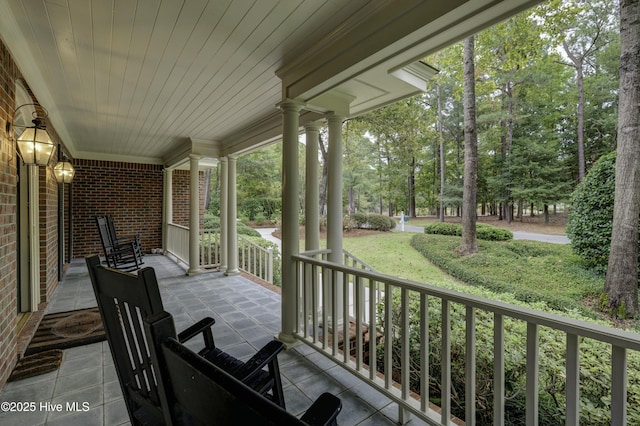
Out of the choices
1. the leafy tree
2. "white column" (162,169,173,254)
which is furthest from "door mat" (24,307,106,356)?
the leafy tree

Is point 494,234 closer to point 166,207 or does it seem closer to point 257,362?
point 166,207

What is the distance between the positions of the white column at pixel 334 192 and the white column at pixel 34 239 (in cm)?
331

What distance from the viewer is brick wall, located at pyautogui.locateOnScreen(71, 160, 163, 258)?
6.87m

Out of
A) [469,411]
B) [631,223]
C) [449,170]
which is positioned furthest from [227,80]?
[449,170]

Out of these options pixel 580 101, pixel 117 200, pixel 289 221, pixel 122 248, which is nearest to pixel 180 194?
pixel 117 200

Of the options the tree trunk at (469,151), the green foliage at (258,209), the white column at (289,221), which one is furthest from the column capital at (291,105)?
the green foliage at (258,209)

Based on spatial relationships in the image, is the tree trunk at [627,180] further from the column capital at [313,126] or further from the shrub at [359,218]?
the shrub at [359,218]

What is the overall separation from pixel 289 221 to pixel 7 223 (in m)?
2.13

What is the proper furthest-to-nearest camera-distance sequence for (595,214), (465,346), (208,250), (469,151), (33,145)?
(469,151)
(208,250)
(595,214)
(33,145)
(465,346)

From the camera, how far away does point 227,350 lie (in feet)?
8.68

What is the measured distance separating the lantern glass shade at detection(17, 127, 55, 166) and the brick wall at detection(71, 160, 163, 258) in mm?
5228

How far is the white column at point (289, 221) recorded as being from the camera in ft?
9.23

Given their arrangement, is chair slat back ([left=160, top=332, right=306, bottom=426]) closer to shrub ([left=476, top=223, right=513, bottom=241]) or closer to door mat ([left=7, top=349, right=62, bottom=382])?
door mat ([left=7, top=349, right=62, bottom=382])

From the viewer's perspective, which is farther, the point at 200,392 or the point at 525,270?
the point at 525,270
